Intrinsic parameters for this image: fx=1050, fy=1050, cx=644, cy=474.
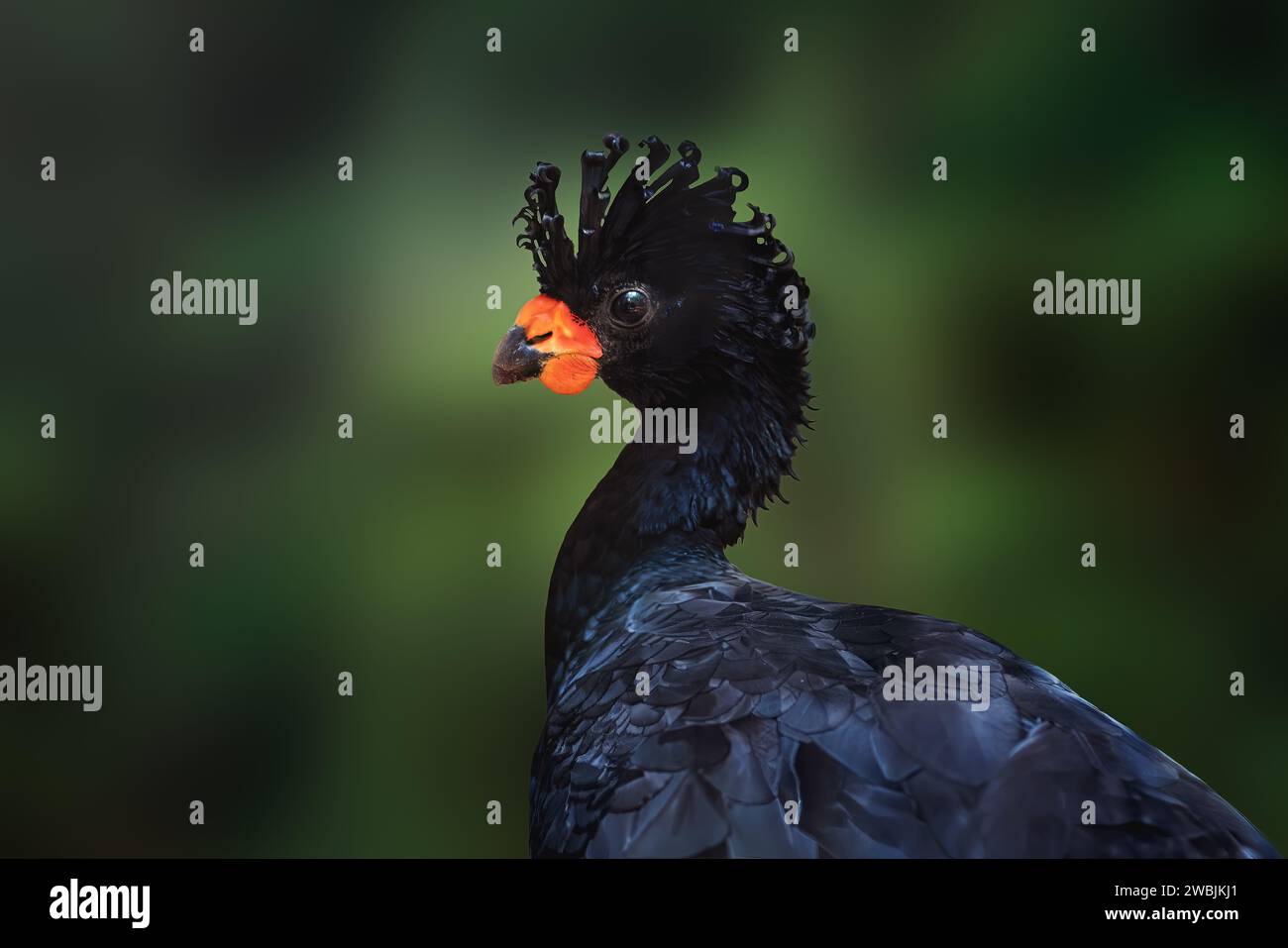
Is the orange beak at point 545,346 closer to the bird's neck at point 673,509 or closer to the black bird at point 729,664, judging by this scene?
the black bird at point 729,664

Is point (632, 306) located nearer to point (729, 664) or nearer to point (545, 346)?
point (545, 346)

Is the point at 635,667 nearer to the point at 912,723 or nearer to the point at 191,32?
the point at 912,723

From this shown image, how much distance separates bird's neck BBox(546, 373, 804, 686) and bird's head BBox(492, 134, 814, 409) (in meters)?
0.09

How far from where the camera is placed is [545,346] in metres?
2.34

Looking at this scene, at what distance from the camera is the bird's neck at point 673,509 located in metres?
2.37

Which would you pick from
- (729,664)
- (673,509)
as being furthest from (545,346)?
(729,664)

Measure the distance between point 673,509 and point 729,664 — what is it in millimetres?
558

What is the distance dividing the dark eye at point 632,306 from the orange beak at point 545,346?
0.27 ft

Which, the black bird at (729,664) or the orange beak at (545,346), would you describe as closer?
the black bird at (729,664)

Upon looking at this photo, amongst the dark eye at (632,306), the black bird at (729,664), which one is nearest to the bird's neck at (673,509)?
the black bird at (729,664)

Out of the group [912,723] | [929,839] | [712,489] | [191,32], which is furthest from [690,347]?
[191,32]

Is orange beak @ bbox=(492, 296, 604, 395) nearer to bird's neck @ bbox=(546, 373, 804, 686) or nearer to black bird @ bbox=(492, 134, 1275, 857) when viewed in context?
black bird @ bbox=(492, 134, 1275, 857)

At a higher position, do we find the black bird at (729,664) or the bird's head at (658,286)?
the bird's head at (658,286)

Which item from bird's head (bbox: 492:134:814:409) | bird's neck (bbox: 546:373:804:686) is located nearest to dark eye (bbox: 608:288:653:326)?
bird's head (bbox: 492:134:814:409)
